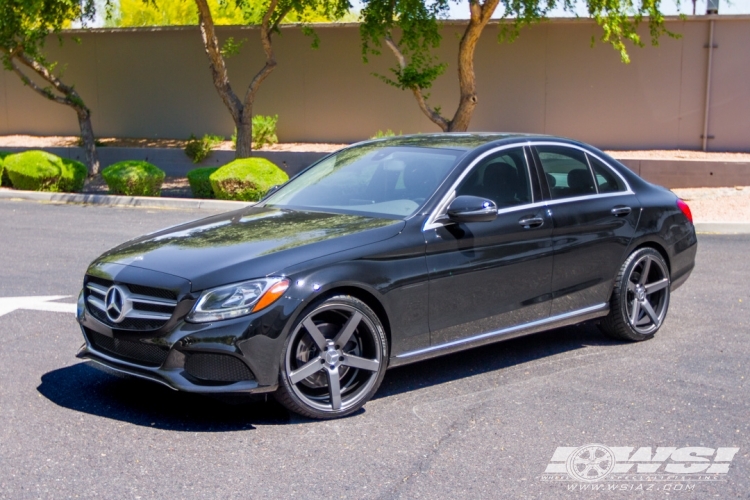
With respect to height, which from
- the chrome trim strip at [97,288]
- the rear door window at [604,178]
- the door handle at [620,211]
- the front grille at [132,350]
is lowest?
the front grille at [132,350]

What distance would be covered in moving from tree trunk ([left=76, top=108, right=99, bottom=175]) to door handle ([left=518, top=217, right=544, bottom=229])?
1540 cm

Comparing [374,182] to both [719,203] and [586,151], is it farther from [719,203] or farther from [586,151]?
[719,203]

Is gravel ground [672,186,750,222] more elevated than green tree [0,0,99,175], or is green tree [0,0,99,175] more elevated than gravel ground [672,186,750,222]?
green tree [0,0,99,175]

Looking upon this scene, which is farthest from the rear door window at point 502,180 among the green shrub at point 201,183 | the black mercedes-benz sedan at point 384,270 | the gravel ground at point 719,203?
the green shrub at point 201,183

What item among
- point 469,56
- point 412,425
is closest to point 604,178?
point 412,425

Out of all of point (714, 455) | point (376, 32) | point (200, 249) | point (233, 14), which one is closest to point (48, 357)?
point (200, 249)

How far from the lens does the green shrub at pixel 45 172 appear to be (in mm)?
16938

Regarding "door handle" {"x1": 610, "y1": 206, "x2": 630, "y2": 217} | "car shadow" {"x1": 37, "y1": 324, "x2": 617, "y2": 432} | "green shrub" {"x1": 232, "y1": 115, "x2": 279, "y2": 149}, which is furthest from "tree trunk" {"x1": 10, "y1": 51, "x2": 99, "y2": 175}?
"door handle" {"x1": 610, "y1": 206, "x2": 630, "y2": 217}

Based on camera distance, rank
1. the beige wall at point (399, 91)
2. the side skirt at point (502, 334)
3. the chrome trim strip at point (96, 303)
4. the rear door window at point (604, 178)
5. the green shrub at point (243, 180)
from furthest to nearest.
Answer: the beige wall at point (399, 91), the green shrub at point (243, 180), the rear door window at point (604, 178), the side skirt at point (502, 334), the chrome trim strip at point (96, 303)

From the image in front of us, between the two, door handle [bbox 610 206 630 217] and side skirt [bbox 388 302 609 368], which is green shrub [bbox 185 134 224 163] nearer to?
door handle [bbox 610 206 630 217]

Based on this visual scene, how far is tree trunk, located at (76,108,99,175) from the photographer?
19.7 m

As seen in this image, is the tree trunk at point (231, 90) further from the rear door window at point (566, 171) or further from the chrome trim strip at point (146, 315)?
the chrome trim strip at point (146, 315)

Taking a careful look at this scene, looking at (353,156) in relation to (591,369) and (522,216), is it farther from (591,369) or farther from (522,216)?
(591,369)

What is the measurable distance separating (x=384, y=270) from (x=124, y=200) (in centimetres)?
1150
